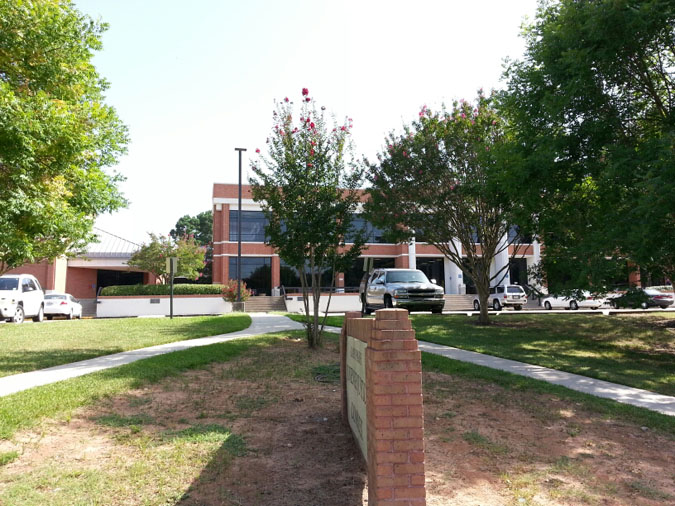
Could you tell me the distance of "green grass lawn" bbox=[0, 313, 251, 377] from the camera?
27.7 ft

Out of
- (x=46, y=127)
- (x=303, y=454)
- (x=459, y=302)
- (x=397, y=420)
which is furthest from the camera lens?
(x=459, y=302)

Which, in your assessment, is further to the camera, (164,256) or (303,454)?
(164,256)

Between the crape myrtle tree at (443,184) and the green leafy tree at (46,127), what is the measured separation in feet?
29.9

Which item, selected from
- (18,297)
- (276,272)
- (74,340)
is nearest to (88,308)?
(276,272)

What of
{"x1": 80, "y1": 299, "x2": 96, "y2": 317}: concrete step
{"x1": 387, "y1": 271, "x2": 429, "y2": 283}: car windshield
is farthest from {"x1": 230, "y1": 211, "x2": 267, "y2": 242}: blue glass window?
{"x1": 387, "y1": 271, "x2": 429, "y2": 283}: car windshield

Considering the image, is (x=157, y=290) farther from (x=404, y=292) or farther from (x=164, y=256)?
(x=404, y=292)

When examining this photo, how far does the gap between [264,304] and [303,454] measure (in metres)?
30.8

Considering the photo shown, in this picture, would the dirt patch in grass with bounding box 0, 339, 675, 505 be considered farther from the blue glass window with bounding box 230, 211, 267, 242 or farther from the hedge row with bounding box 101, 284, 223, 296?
the blue glass window with bounding box 230, 211, 267, 242

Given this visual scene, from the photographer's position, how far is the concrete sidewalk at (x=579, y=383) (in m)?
5.70

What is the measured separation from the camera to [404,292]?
17.9 meters

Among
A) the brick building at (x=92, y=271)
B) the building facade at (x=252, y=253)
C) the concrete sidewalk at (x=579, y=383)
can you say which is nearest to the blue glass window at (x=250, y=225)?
the building facade at (x=252, y=253)

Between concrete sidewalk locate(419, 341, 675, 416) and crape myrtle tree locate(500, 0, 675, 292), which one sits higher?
crape myrtle tree locate(500, 0, 675, 292)

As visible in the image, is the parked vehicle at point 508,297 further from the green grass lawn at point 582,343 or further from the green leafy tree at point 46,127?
the green leafy tree at point 46,127

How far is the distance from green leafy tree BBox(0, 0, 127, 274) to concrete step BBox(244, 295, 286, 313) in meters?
24.0
